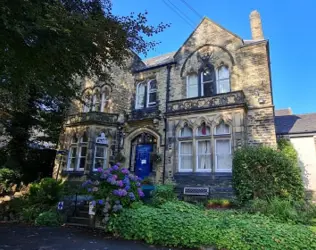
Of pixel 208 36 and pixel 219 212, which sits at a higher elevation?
pixel 208 36

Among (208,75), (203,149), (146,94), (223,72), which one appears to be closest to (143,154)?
(203,149)

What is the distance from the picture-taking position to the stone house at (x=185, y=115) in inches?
459

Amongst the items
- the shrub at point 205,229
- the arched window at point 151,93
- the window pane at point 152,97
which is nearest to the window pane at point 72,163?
the arched window at point 151,93

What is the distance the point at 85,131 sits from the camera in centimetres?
1516

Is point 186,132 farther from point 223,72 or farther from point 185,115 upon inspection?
point 223,72

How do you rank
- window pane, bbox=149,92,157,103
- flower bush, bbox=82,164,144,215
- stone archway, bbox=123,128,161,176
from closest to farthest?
flower bush, bbox=82,164,144,215
stone archway, bbox=123,128,161,176
window pane, bbox=149,92,157,103

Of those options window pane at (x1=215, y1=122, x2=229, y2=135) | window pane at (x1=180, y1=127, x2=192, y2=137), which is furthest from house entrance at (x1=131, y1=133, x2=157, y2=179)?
window pane at (x1=215, y1=122, x2=229, y2=135)

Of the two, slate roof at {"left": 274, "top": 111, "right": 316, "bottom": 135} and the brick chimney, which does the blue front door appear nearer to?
slate roof at {"left": 274, "top": 111, "right": 316, "bottom": 135}

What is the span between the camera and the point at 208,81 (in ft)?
43.9

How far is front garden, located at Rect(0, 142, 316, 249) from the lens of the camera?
5.93 metres

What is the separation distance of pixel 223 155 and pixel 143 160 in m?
4.81

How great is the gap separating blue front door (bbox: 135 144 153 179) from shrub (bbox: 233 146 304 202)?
557cm

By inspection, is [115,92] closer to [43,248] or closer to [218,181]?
[218,181]

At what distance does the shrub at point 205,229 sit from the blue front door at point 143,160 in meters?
5.86
